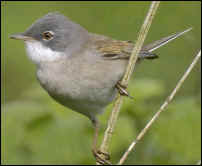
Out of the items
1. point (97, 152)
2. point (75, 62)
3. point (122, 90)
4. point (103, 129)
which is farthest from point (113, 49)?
point (97, 152)

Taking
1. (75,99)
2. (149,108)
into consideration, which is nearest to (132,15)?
(149,108)

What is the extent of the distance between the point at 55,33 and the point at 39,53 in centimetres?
24

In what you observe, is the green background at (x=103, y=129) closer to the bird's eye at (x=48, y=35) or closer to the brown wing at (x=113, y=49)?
the brown wing at (x=113, y=49)

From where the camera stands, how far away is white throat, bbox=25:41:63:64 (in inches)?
165

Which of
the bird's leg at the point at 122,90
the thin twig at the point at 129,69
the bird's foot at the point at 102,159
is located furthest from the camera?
the bird's foot at the point at 102,159

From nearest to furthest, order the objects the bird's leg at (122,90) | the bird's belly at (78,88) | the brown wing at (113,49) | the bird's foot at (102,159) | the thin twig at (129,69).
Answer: the thin twig at (129,69), the bird's leg at (122,90), the bird's belly at (78,88), the bird's foot at (102,159), the brown wing at (113,49)

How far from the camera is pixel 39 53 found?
421 cm

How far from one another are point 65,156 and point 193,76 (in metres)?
2.01

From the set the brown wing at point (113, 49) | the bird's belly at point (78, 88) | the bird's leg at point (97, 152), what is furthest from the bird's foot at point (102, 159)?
the brown wing at point (113, 49)

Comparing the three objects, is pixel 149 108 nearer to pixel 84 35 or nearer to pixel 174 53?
pixel 84 35

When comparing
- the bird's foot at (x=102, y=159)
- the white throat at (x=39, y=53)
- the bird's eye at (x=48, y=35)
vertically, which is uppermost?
the bird's eye at (x=48, y=35)

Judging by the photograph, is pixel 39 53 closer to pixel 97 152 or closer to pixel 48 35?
pixel 48 35

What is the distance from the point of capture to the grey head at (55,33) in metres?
4.27

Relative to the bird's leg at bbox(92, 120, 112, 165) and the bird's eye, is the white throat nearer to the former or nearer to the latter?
the bird's eye
